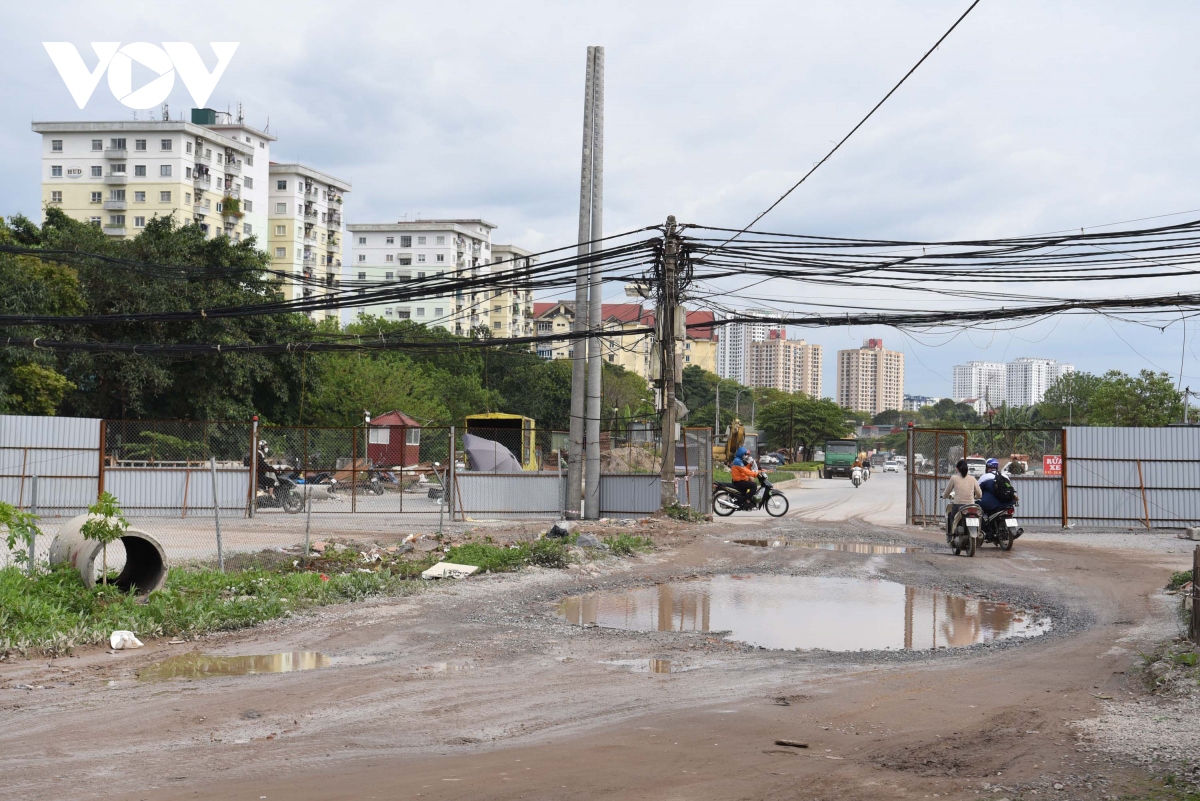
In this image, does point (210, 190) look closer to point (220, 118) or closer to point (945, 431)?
point (220, 118)

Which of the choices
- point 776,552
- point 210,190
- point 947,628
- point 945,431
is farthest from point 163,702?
point 210,190

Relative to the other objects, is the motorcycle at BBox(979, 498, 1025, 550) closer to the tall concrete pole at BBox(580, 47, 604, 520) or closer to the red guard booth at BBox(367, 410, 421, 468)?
the tall concrete pole at BBox(580, 47, 604, 520)

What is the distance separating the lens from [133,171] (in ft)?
297

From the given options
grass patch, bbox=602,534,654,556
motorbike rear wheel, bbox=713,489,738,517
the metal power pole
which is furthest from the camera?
motorbike rear wheel, bbox=713,489,738,517

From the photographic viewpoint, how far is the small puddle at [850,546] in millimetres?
17844

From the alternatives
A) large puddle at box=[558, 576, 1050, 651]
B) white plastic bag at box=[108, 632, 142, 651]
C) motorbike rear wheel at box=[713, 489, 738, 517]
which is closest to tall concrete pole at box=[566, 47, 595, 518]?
motorbike rear wheel at box=[713, 489, 738, 517]

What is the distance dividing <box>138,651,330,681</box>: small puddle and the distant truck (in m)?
64.9

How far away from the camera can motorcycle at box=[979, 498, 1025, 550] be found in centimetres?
1778

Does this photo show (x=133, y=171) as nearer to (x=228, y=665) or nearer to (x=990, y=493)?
(x=990, y=493)

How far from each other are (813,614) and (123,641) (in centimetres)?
706

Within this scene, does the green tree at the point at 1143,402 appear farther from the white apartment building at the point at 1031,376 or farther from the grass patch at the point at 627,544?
the white apartment building at the point at 1031,376

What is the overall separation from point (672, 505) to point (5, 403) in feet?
79.0

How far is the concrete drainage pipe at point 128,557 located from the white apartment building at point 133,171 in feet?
276

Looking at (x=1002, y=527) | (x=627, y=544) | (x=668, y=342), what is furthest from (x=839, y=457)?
(x=627, y=544)
